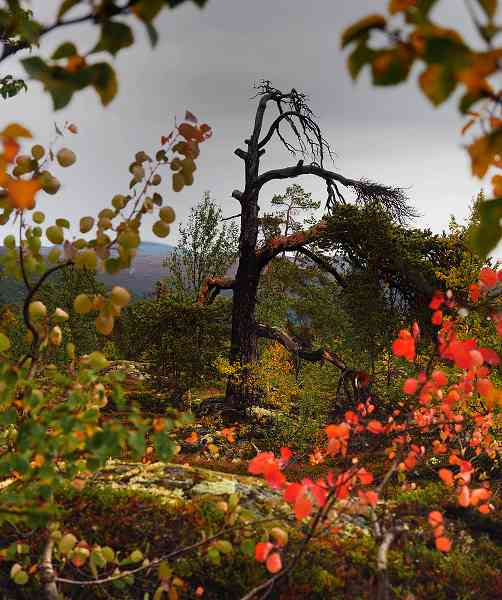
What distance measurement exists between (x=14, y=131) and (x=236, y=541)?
11.4 ft

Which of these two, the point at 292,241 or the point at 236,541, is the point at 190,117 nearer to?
the point at 236,541

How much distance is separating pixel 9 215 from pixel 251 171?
11657 millimetres

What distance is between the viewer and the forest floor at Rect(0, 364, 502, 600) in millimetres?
3287

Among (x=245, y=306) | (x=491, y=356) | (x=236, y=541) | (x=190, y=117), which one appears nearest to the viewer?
(x=491, y=356)

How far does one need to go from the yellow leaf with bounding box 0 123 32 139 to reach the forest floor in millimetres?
2020

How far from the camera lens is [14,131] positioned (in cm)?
86

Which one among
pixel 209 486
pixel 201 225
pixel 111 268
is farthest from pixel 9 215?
pixel 201 225

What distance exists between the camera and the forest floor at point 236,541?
329 cm

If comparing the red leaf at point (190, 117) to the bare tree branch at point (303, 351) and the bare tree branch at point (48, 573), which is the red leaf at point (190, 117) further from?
the bare tree branch at point (303, 351)

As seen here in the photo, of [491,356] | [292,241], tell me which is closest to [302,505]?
[491,356]

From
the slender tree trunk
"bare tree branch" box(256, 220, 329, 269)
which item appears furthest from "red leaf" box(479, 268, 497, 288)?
the slender tree trunk

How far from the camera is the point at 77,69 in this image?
88cm

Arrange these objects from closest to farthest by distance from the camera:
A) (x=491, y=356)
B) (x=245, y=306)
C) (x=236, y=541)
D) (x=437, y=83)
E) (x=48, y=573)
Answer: (x=437, y=83) < (x=491, y=356) < (x=48, y=573) < (x=236, y=541) < (x=245, y=306)

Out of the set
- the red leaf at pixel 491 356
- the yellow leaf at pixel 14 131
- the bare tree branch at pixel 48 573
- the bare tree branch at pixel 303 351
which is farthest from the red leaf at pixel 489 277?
the bare tree branch at pixel 303 351
